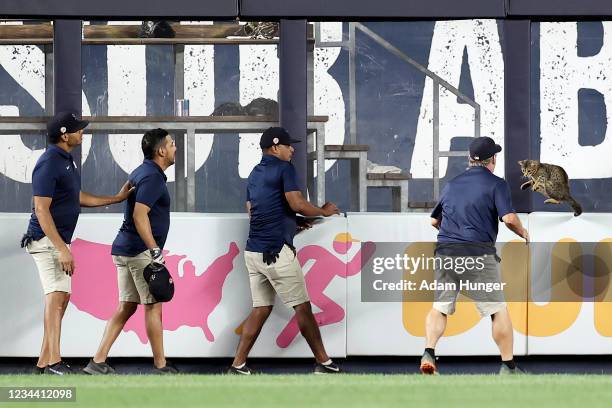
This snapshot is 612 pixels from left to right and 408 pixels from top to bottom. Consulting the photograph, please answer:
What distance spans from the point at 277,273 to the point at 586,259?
2.50 metres

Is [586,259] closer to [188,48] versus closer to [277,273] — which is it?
[277,273]

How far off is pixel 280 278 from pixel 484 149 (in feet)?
5.87

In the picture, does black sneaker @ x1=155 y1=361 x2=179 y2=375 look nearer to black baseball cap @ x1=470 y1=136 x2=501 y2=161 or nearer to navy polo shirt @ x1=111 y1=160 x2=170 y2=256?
navy polo shirt @ x1=111 y1=160 x2=170 y2=256

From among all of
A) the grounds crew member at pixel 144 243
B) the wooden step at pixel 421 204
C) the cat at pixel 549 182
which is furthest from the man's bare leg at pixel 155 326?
the cat at pixel 549 182

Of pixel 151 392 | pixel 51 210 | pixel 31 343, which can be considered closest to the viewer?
pixel 151 392

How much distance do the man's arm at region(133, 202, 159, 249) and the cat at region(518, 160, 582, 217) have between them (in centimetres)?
306

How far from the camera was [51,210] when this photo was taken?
10.1 m

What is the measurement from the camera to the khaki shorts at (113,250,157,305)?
33.9 ft

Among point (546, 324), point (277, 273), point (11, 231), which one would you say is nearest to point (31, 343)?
point (11, 231)

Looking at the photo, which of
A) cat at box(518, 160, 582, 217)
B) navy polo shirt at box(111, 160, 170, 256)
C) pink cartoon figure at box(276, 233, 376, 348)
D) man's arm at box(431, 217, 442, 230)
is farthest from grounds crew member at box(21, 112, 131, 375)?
cat at box(518, 160, 582, 217)

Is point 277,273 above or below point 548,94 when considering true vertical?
below

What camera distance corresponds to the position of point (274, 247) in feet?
34.9

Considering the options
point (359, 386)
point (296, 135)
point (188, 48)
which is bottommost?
point (359, 386)

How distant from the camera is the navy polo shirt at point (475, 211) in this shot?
33.7ft
